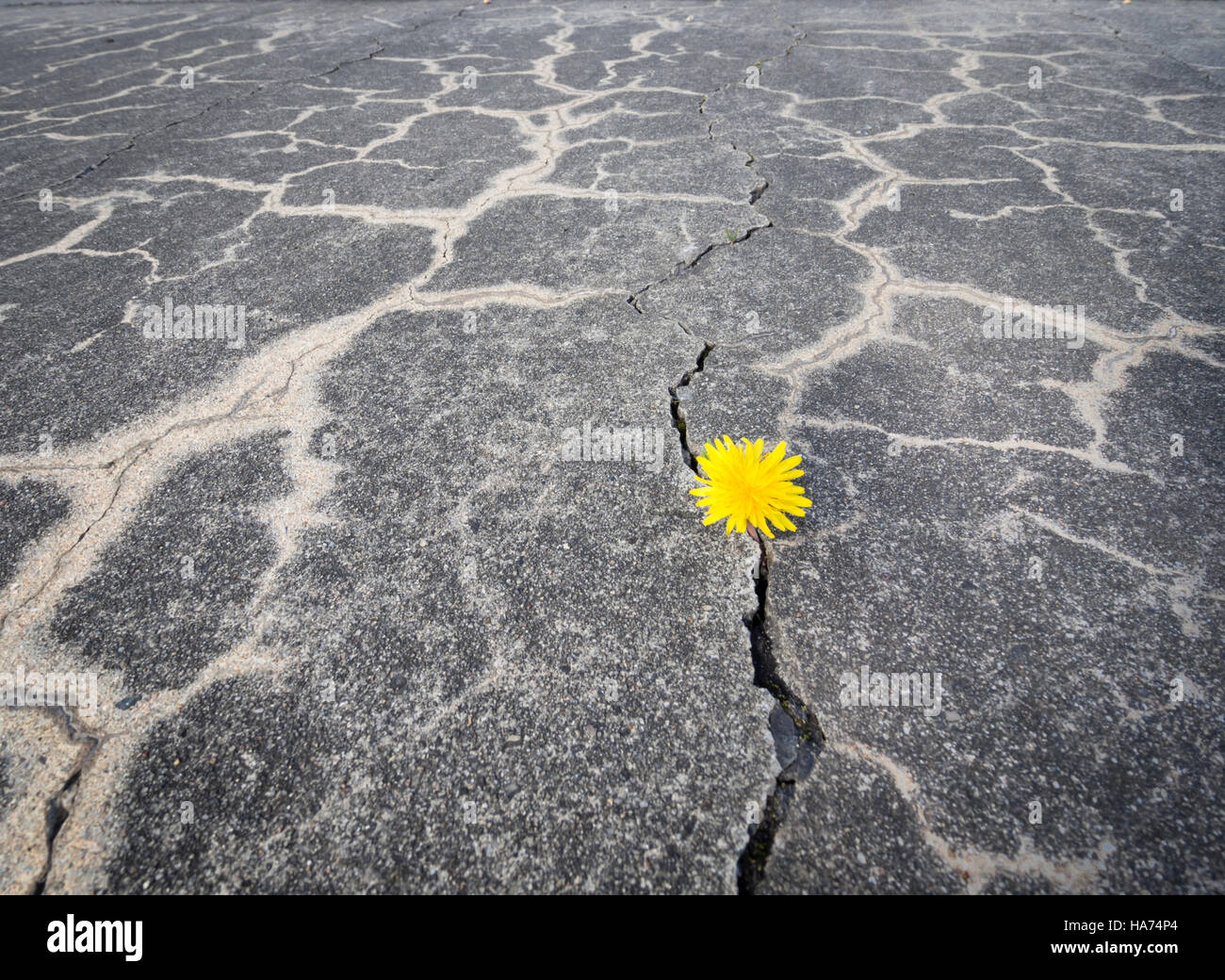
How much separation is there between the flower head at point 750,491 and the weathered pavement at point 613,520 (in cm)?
9

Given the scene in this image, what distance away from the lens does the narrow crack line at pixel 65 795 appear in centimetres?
105

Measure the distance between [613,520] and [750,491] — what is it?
0.35m

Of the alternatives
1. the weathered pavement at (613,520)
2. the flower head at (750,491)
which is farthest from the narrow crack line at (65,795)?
the flower head at (750,491)

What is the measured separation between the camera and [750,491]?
4.91ft

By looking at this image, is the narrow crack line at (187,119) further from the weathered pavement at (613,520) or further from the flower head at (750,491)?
the flower head at (750,491)

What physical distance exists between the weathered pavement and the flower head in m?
0.09

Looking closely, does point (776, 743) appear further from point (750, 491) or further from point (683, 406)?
point (683, 406)

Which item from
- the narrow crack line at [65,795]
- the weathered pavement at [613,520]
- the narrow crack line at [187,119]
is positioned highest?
the narrow crack line at [187,119]

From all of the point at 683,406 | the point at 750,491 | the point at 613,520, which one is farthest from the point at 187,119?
the point at 750,491

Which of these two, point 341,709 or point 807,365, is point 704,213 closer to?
point 807,365

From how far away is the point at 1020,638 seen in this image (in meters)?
1.31

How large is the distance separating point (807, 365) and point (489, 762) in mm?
1529

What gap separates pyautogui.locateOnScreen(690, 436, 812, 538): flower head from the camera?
1.49 metres
